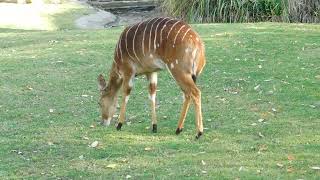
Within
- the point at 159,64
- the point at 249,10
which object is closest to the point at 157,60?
the point at 159,64

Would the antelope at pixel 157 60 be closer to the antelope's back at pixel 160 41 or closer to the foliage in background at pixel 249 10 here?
the antelope's back at pixel 160 41

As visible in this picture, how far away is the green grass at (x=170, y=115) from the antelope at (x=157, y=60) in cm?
30

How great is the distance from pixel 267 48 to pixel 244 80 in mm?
2308

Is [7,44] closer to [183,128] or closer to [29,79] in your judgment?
[29,79]

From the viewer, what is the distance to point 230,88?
366 inches

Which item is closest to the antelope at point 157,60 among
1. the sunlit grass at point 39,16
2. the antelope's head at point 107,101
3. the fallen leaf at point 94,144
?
the antelope's head at point 107,101

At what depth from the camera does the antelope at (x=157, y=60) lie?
260 inches

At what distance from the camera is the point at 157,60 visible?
22.4 feet

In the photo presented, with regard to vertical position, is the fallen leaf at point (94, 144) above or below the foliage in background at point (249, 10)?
above

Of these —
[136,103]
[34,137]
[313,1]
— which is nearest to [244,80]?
[136,103]

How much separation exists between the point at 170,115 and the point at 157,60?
4.24 feet

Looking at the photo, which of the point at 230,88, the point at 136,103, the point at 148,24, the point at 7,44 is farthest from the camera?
the point at 7,44

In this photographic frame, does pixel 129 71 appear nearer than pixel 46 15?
Yes

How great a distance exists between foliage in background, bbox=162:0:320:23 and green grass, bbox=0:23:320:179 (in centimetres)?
352
